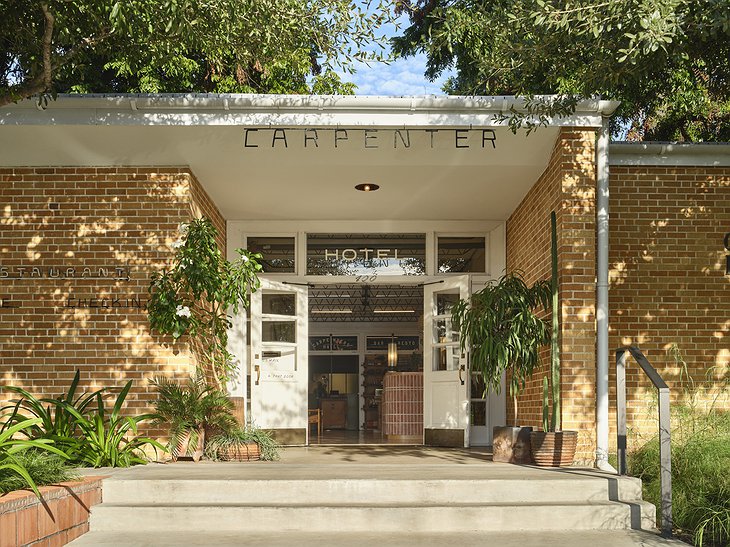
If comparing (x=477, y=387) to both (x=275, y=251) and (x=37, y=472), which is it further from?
(x=37, y=472)

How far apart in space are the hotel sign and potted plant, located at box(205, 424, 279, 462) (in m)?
2.64

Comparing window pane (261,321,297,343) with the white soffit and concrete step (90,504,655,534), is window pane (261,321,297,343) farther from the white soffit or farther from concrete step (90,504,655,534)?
concrete step (90,504,655,534)

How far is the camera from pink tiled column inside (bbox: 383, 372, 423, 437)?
39.7 feet

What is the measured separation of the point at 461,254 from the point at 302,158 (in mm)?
3126

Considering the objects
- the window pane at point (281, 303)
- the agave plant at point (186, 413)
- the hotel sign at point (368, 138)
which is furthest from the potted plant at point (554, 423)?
the window pane at point (281, 303)

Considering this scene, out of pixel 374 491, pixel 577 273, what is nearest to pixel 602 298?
pixel 577 273

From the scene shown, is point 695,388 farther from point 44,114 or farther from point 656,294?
point 44,114

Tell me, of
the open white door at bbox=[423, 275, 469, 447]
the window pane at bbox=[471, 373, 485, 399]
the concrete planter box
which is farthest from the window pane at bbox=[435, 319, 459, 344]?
the concrete planter box

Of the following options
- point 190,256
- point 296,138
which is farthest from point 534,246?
point 190,256

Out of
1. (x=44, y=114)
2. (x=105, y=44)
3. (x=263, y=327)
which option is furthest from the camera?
(x=263, y=327)

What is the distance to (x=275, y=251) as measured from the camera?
33.3ft

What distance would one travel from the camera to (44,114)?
6.92 m

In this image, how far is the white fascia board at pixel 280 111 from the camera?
6.89 m

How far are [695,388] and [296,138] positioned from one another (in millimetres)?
4362
